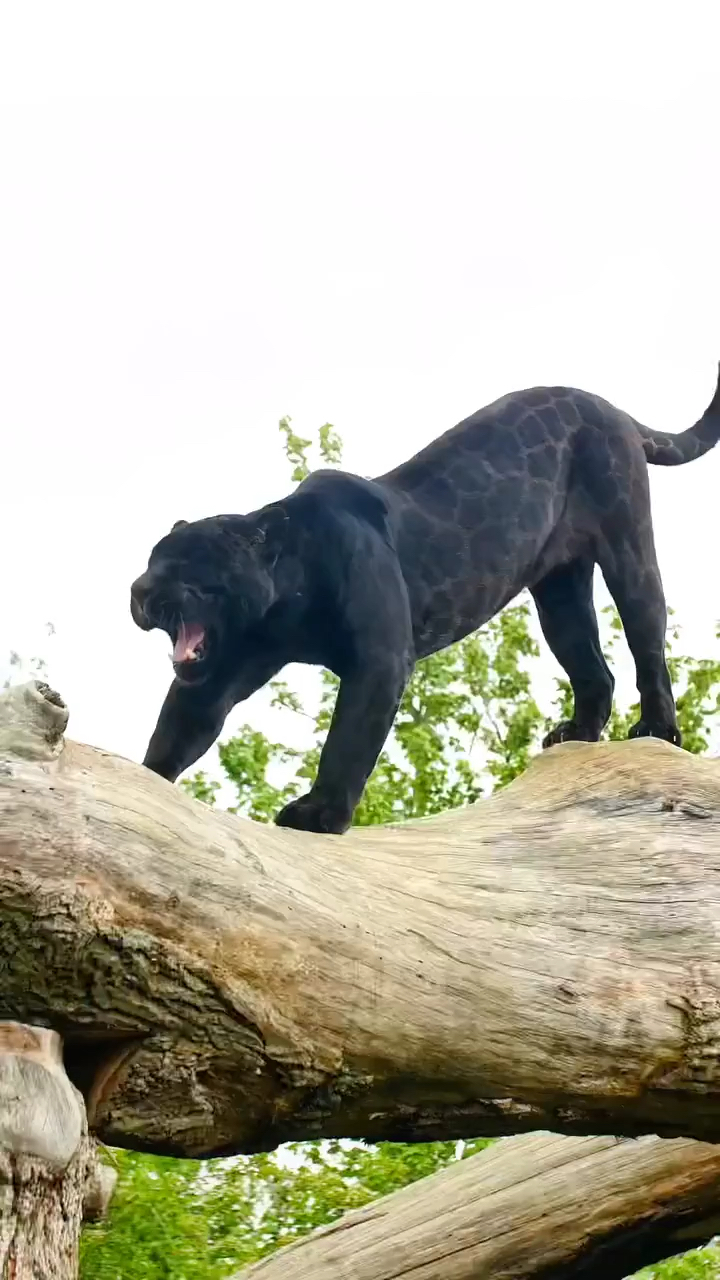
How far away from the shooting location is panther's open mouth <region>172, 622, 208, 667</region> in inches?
99.6

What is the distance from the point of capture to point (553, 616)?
353 centimetres

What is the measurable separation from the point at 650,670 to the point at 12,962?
2.05 m

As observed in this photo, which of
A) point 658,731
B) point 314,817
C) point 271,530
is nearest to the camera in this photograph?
point 314,817

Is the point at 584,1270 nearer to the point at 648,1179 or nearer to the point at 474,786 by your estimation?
the point at 648,1179

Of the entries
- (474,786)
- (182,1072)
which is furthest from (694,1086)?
(474,786)

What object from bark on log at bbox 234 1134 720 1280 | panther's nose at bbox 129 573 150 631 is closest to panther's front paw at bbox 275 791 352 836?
panther's nose at bbox 129 573 150 631

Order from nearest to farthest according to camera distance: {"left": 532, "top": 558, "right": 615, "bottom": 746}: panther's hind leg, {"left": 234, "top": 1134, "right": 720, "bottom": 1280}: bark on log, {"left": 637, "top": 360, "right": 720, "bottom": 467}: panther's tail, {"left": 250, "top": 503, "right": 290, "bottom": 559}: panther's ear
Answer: {"left": 250, "top": 503, "right": 290, "bottom": 559}: panther's ear
{"left": 234, "top": 1134, "right": 720, "bottom": 1280}: bark on log
{"left": 532, "top": 558, "right": 615, "bottom": 746}: panther's hind leg
{"left": 637, "top": 360, "right": 720, "bottom": 467}: panther's tail

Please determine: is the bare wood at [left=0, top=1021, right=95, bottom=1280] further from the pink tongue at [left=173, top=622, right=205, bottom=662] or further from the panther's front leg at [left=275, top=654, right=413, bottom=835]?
the pink tongue at [left=173, top=622, right=205, bottom=662]

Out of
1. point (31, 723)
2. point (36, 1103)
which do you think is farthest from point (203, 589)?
point (36, 1103)

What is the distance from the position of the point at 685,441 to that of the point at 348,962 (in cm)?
231

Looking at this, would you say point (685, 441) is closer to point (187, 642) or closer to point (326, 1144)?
point (187, 642)

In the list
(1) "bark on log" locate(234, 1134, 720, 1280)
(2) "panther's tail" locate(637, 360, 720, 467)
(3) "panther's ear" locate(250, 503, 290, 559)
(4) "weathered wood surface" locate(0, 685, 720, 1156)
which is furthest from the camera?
(2) "panther's tail" locate(637, 360, 720, 467)

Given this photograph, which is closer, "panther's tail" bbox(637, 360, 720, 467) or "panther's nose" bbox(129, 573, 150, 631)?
"panther's nose" bbox(129, 573, 150, 631)

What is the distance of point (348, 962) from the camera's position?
1959mm
